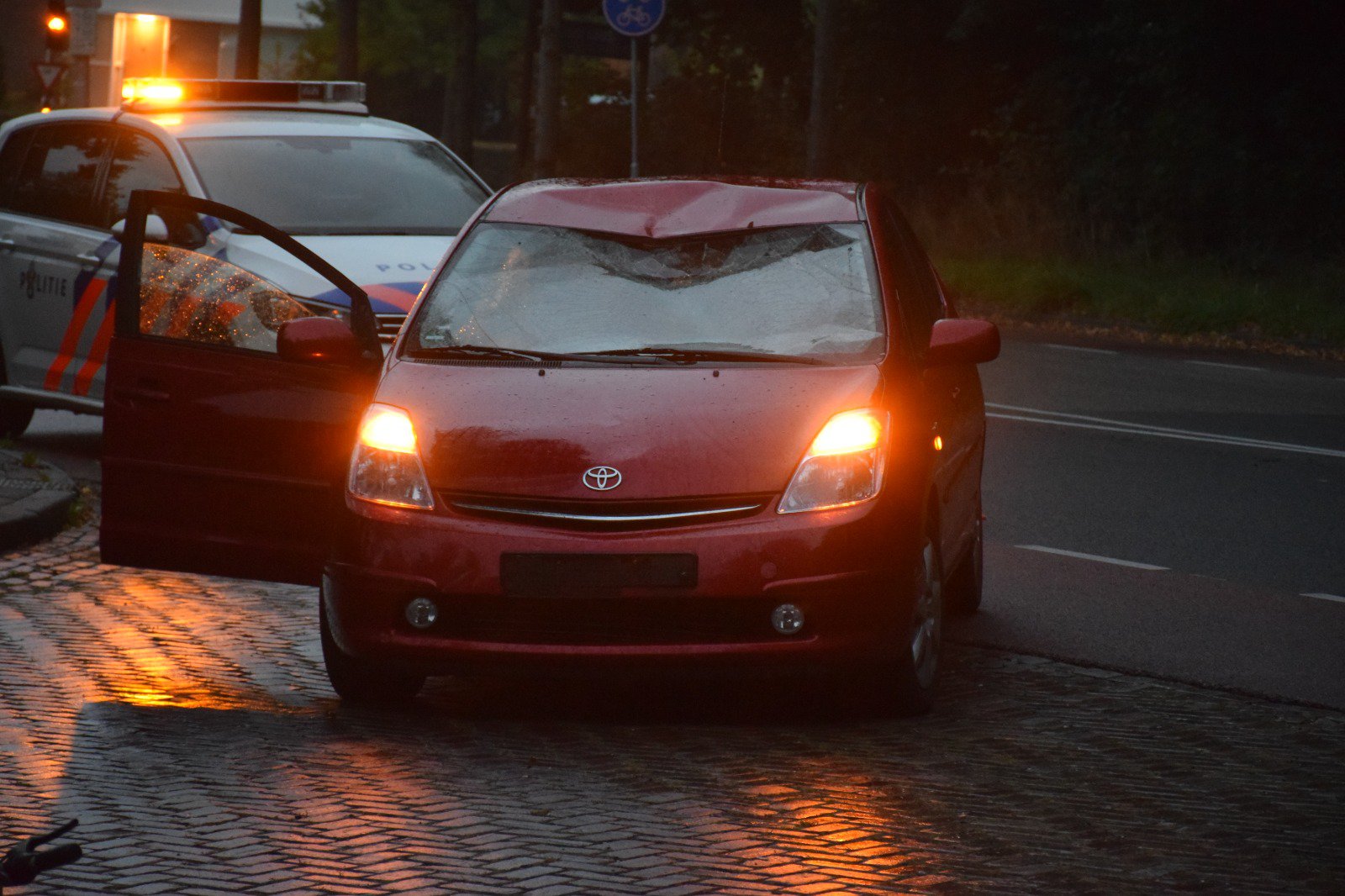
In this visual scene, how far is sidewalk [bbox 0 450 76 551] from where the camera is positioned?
9789 millimetres

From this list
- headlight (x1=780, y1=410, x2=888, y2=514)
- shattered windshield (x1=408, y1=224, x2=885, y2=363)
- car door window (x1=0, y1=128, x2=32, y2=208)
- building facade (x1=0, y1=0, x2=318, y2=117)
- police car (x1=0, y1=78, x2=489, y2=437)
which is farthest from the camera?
building facade (x1=0, y1=0, x2=318, y2=117)

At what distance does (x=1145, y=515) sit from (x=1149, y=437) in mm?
3282

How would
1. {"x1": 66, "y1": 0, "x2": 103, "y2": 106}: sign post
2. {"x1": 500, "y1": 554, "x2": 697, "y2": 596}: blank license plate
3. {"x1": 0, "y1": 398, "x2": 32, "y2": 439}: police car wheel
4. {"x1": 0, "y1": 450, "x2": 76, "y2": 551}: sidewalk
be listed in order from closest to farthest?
{"x1": 500, "y1": 554, "x2": 697, "y2": 596}: blank license plate < {"x1": 0, "y1": 450, "x2": 76, "y2": 551}: sidewalk < {"x1": 0, "y1": 398, "x2": 32, "y2": 439}: police car wheel < {"x1": 66, "y1": 0, "x2": 103, "y2": 106}: sign post

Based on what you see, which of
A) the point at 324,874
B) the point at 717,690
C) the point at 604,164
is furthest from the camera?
the point at 604,164

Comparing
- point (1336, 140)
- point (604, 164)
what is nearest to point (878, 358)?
point (1336, 140)

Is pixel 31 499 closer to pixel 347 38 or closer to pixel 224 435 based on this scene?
pixel 224 435

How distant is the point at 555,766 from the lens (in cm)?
600

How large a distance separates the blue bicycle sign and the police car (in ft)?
36.8

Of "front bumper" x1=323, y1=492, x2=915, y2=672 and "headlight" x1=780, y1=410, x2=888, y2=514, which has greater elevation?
"headlight" x1=780, y1=410, x2=888, y2=514

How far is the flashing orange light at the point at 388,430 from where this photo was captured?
6586 millimetres

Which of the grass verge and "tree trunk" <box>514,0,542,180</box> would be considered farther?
"tree trunk" <box>514,0,542,180</box>

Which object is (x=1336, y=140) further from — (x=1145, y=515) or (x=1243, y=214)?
(x=1145, y=515)

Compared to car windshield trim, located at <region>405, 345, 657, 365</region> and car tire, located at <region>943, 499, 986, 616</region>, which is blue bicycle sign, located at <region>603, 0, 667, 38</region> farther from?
car windshield trim, located at <region>405, 345, 657, 365</region>

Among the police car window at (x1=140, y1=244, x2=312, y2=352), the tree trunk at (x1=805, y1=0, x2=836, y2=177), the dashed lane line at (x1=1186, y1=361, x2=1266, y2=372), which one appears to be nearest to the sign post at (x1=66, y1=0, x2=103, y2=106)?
the tree trunk at (x1=805, y1=0, x2=836, y2=177)
